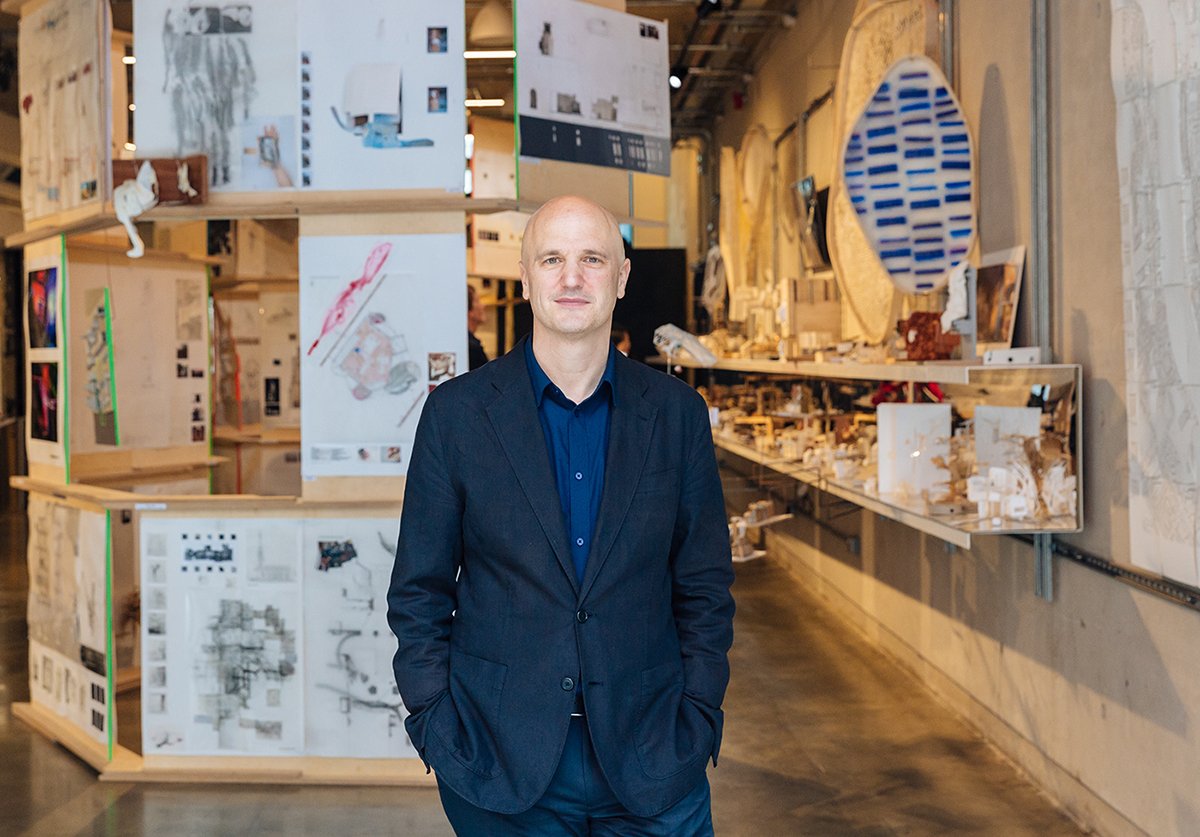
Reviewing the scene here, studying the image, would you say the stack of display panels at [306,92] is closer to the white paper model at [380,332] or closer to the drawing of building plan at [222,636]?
the white paper model at [380,332]

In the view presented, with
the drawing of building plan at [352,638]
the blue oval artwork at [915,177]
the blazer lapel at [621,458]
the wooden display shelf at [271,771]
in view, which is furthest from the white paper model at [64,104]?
the blazer lapel at [621,458]

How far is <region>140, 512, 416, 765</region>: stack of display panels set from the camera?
4.31m

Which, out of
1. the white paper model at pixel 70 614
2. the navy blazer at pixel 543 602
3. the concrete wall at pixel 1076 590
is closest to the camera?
the navy blazer at pixel 543 602

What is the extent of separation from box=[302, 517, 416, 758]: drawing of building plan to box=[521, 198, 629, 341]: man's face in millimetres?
2360

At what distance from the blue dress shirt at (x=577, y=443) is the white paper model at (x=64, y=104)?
2.93 m

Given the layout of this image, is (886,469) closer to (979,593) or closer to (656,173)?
(979,593)

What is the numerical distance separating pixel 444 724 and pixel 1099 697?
259 cm

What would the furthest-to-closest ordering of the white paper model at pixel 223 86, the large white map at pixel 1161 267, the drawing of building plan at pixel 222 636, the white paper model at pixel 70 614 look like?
1. the white paper model at pixel 70 614
2. the drawing of building plan at pixel 222 636
3. the white paper model at pixel 223 86
4. the large white map at pixel 1161 267

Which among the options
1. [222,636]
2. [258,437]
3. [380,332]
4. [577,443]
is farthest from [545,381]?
[258,437]

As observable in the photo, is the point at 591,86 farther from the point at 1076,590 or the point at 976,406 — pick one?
the point at 1076,590

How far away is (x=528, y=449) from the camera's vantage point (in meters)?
2.06

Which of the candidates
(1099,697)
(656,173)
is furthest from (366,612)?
(1099,697)

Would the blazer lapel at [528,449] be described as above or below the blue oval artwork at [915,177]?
below

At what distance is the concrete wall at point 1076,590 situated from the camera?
356 cm
